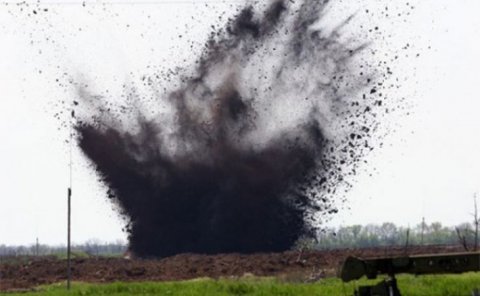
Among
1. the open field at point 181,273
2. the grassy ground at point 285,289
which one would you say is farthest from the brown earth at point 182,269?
the grassy ground at point 285,289

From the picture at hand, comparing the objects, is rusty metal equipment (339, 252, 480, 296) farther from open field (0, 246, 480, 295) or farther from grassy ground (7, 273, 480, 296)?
open field (0, 246, 480, 295)

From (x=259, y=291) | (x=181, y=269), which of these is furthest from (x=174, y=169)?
(x=259, y=291)

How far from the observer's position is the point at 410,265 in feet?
46.1

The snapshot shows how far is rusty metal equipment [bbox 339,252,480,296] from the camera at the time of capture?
546 inches

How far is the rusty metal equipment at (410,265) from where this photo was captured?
45.5ft

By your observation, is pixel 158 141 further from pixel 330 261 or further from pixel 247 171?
pixel 330 261

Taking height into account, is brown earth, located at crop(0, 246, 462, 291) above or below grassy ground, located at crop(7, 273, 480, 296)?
above

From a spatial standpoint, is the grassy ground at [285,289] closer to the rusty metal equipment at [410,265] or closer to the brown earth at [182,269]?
the rusty metal equipment at [410,265]

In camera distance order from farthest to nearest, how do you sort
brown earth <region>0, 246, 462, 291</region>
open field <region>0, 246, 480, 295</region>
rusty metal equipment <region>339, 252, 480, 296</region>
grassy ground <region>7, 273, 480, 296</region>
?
brown earth <region>0, 246, 462, 291</region>, open field <region>0, 246, 480, 295</region>, grassy ground <region>7, 273, 480, 296</region>, rusty metal equipment <region>339, 252, 480, 296</region>

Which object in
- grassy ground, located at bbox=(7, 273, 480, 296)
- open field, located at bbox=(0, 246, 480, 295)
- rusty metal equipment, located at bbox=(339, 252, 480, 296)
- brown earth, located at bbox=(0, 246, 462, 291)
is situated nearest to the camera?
rusty metal equipment, located at bbox=(339, 252, 480, 296)

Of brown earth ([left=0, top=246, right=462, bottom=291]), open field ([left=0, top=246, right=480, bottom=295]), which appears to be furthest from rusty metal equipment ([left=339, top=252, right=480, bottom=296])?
brown earth ([left=0, top=246, right=462, bottom=291])

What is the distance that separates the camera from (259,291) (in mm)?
31500

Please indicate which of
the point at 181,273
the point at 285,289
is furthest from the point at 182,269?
the point at 285,289

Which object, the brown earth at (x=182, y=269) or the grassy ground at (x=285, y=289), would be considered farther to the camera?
the brown earth at (x=182, y=269)
